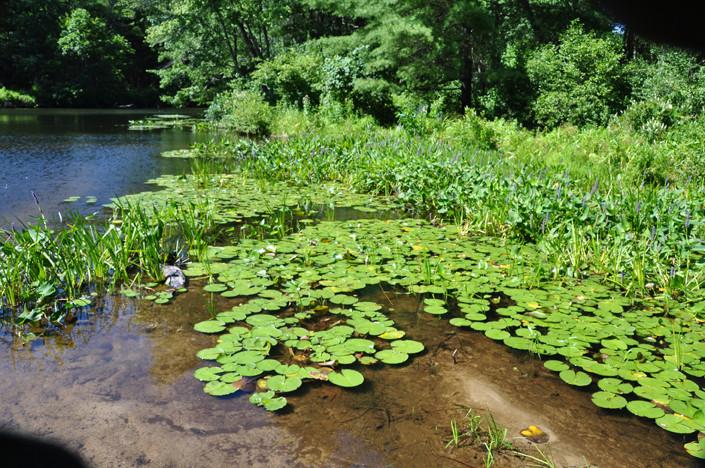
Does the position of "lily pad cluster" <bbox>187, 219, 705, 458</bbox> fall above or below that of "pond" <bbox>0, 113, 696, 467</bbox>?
above

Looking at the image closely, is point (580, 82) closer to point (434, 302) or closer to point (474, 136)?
point (474, 136)

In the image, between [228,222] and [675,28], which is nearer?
[675,28]

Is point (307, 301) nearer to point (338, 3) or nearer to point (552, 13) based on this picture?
point (338, 3)

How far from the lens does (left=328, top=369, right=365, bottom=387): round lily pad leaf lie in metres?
2.73

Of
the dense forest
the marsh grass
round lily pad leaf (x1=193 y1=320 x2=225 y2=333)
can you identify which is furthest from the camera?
the dense forest

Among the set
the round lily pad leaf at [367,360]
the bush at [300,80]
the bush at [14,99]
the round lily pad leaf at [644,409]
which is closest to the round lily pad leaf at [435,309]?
the round lily pad leaf at [367,360]

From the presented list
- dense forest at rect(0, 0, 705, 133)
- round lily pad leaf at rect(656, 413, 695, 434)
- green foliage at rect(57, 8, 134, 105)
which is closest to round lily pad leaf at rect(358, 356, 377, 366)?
round lily pad leaf at rect(656, 413, 695, 434)

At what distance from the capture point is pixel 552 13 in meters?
19.7

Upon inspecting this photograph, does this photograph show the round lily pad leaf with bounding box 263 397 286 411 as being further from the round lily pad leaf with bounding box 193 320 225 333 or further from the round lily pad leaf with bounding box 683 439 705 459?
the round lily pad leaf with bounding box 683 439 705 459

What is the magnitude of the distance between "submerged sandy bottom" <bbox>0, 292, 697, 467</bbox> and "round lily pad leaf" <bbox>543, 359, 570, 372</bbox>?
0.05m

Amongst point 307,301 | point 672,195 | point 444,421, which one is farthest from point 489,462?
point 672,195

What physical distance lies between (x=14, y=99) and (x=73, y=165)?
24.2 m

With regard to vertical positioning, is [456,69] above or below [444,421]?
above

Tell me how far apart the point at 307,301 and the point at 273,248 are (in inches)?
45.4
